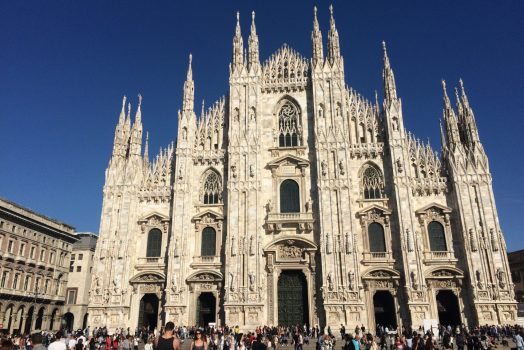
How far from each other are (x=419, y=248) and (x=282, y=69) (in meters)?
19.1

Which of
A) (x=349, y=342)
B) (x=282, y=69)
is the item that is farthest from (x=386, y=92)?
(x=349, y=342)

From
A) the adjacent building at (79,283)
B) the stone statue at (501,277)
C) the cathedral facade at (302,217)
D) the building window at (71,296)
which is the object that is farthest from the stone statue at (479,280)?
the building window at (71,296)

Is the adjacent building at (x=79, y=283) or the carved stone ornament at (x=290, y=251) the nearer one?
the carved stone ornament at (x=290, y=251)

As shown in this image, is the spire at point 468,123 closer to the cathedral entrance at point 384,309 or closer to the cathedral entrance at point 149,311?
the cathedral entrance at point 384,309

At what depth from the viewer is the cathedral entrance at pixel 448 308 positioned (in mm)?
29469

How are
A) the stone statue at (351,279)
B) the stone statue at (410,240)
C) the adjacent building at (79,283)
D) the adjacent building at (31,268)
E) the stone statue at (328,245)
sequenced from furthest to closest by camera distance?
the adjacent building at (79,283)
the adjacent building at (31,268)
the stone statue at (328,245)
the stone statue at (410,240)
the stone statue at (351,279)

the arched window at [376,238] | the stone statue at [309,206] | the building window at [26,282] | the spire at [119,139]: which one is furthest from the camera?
the building window at [26,282]

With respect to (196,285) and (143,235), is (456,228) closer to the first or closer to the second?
(196,285)

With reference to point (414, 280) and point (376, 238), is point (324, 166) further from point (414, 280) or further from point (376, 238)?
point (414, 280)

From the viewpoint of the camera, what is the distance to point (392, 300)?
30.2 metres

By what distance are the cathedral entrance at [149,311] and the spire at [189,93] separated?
15.9 meters

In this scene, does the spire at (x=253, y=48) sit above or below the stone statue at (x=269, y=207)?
above

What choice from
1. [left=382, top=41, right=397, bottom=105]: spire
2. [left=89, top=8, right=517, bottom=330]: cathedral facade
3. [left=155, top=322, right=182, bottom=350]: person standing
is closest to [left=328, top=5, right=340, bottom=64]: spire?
[left=89, top=8, right=517, bottom=330]: cathedral facade

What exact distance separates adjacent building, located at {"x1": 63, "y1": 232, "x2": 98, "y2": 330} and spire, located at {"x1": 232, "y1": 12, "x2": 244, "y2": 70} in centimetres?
3218
